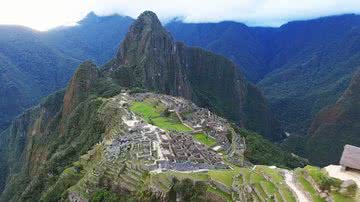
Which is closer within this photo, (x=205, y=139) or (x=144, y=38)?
(x=205, y=139)

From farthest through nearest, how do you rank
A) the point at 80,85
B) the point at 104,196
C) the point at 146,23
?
1. the point at 146,23
2. the point at 80,85
3. the point at 104,196

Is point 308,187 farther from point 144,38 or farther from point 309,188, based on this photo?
point 144,38

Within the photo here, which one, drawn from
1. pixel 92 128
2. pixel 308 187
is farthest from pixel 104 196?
pixel 92 128

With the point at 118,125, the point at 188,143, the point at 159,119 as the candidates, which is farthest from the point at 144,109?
the point at 188,143

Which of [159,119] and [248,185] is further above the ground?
[248,185]

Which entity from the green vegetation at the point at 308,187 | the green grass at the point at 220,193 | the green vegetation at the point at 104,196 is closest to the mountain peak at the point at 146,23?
the green vegetation at the point at 104,196

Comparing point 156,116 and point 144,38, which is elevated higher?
point 156,116

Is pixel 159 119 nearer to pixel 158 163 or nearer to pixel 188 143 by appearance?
pixel 188 143
